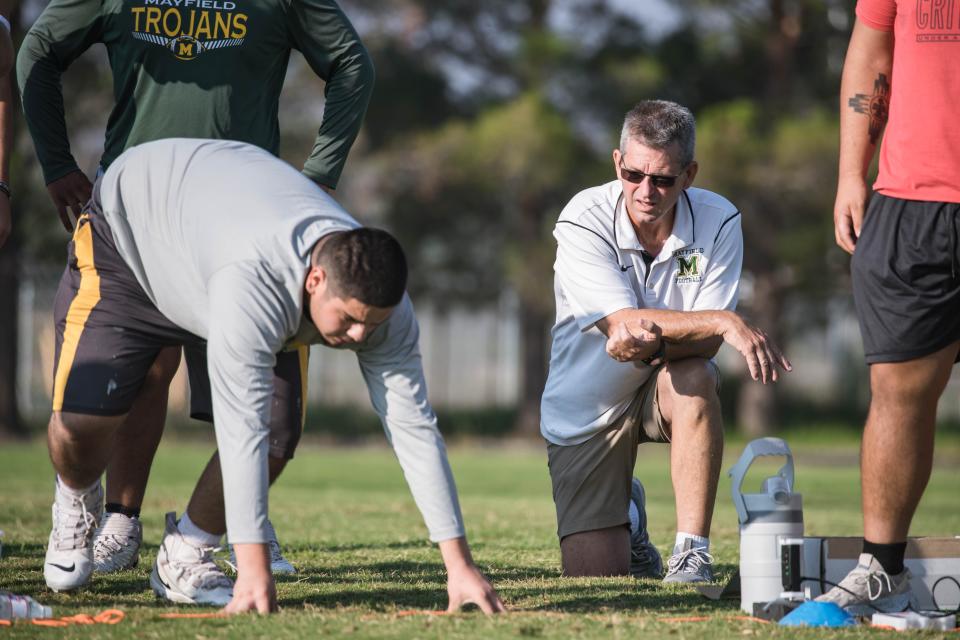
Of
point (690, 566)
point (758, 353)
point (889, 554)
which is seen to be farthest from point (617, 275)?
point (889, 554)

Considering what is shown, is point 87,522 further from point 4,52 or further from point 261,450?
point 4,52

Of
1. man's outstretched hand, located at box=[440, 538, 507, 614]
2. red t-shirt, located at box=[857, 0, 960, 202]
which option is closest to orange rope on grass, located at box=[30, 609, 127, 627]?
man's outstretched hand, located at box=[440, 538, 507, 614]

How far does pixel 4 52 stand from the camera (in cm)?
509

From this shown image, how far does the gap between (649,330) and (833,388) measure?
81.1 feet

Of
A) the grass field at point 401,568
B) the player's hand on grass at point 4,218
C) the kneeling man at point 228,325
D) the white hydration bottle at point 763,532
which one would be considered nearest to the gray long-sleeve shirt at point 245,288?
the kneeling man at point 228,325

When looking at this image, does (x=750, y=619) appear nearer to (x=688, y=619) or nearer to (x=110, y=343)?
(x=688, y=619)

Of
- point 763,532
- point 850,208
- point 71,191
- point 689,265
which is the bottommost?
point 763,532

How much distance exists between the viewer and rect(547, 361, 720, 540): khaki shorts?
579 centimetres

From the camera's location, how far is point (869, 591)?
4367 millimetres

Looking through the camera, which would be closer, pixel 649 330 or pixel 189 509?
pixel 189 509

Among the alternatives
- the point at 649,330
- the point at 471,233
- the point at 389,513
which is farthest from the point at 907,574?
the point at 471,233

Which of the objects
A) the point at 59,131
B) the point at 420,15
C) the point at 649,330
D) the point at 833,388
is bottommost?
the point at 833,388

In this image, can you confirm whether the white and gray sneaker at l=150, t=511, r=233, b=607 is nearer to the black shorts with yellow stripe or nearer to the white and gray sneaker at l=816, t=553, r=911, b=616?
the black shorts with yellow stripe

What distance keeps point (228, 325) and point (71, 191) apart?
2.18 m
